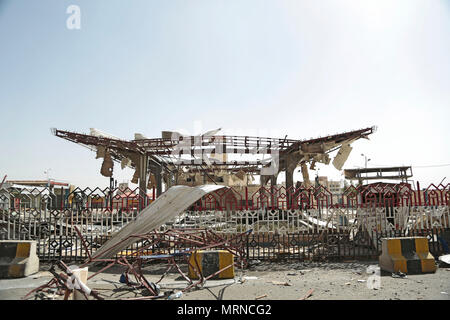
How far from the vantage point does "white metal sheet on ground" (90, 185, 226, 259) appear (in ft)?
21.1

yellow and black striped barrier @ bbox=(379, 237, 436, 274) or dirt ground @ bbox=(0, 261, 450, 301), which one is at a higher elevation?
yellow and black striped barrier @ bbox=(379, 237, 436, 274)

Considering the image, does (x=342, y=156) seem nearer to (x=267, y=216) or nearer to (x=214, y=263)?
(x=267, y=216)

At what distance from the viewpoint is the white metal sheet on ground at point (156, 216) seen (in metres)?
6.44

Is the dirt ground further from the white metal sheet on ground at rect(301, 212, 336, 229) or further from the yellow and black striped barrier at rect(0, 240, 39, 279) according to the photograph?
the white metal sheet on ground at rect(301, 212, 336, 229)

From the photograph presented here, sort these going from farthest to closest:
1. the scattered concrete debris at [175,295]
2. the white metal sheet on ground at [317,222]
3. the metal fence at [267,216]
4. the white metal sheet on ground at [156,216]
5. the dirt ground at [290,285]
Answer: the white metal sheet on ground at [317,222] → the metal fence at [267,216] → the white metal sheet on ground at [156,216] → the dirt ground at [290,285] → the scattered concrete debris at [175,295]

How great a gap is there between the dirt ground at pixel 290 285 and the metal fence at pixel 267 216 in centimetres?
115

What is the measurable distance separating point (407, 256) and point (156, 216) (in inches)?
246

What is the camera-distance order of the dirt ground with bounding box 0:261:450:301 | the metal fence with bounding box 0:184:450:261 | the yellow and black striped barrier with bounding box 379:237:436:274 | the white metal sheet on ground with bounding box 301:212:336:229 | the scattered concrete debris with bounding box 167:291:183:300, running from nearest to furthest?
the scattered concrete debris with bounding box 167:291:183:300 → the dirt ground with bounding box 0:261:450:301 → the yellow and black striped barrier with bounding box 379:237:436:274 → the metal fence with bounding box 0:184:450:261 → the white metal sheet on ground with bounding box 301:212:336:229

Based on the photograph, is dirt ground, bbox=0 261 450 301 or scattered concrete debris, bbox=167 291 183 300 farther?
dirt ground, bbox=0 261 450 301

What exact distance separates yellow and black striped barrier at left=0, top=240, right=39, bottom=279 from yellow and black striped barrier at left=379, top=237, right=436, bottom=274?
9069 millimetres

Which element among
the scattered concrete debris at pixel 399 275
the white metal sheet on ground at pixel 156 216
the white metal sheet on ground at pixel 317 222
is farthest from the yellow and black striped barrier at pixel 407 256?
the white metal sheet on ground at pixel 156 216

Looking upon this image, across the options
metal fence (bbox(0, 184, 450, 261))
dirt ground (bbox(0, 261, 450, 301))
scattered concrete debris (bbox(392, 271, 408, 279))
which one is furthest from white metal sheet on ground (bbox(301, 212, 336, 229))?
scattered concrete debris (bbox(392, 271, 408, 279))

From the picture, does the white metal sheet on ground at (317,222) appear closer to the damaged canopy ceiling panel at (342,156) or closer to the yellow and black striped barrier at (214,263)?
the yellow and black striped barrier at (214,263)
